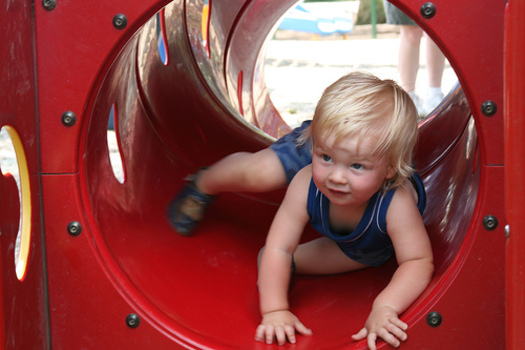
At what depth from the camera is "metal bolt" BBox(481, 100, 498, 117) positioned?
1.07 metres

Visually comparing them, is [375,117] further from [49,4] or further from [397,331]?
[49,4]

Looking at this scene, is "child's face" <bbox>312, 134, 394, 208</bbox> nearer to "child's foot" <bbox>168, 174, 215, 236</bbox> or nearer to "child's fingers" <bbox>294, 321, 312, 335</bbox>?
"child's fingers" <bbox>294, 321, 312, 335</bbox>

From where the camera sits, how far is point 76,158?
3.92 ft

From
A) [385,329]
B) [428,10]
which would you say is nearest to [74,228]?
[385,329]

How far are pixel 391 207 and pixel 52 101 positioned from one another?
1.98 ft

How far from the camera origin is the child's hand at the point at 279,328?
122cm

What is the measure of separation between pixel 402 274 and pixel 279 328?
22cm

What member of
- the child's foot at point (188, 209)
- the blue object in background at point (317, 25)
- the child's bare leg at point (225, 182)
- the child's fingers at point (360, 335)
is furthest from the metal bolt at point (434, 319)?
the blue object in background at point (317, 25)

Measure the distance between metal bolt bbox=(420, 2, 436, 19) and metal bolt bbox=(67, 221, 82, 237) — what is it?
0.63 meters

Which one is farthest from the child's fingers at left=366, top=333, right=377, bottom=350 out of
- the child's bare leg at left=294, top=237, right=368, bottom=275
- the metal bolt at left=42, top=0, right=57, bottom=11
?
the metal bolt at left=42, top=0, right=57, bottom=11

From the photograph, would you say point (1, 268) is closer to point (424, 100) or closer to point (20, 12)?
point (20, 12)

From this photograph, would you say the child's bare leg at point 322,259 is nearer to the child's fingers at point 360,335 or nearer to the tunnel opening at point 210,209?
the tunnel opening at point 210,209

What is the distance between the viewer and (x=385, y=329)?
44.6 inches

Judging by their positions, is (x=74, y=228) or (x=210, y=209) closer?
(x=74, y=228)
